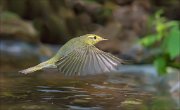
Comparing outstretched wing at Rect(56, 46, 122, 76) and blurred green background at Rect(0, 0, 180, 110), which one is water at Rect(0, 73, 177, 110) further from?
blurred green background at Rect(0, 0, 180, 110)

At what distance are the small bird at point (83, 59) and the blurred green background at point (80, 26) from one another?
3.58m

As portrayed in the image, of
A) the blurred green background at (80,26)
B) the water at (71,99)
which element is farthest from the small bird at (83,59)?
the blurred green background at (80,26)

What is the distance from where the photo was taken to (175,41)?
204 inches

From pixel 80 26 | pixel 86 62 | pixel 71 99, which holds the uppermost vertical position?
pixel 80 26

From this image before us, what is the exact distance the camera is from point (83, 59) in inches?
93.4

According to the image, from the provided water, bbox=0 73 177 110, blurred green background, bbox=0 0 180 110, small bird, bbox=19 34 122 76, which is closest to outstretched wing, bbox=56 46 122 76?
small bird, bbox=19 34 122 76

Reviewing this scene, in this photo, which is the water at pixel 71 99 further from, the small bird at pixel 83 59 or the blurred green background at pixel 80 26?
the blurred green background at pixel 80 26

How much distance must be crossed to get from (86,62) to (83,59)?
0.03 m

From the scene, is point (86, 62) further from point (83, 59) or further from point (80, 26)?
point (80, 26)

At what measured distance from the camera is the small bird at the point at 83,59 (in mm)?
2266

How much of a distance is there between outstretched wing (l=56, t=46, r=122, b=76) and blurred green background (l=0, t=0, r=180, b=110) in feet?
11.8

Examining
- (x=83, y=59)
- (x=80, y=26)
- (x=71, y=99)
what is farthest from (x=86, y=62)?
(x=80, y=26)

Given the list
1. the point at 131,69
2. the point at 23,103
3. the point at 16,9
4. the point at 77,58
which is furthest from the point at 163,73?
the point at 16,9

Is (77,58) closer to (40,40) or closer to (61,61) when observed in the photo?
(61,61)
